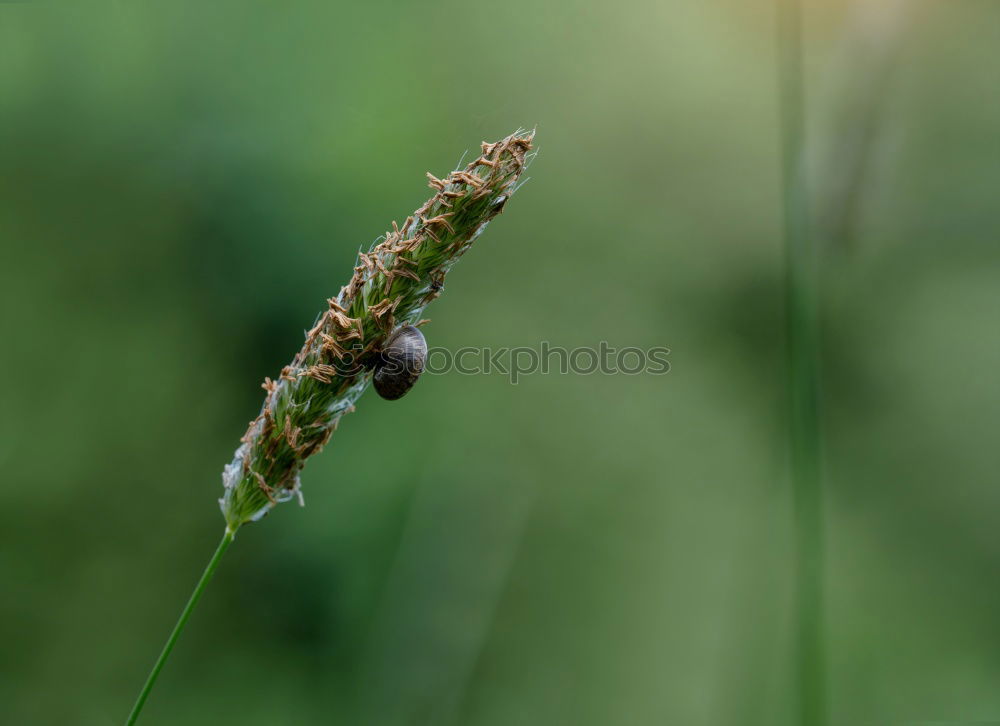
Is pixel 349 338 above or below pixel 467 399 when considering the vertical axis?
below

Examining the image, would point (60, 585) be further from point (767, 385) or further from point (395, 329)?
point (767, 385)

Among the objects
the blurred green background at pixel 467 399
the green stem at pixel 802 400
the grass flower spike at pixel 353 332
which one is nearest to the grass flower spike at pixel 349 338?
the grass flower spike at pixel 353 332

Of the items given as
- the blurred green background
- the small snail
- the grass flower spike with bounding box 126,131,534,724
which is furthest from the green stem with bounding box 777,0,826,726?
the blurred green background

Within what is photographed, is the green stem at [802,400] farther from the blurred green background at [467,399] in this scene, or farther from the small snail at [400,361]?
the blurred green background at [467,399]

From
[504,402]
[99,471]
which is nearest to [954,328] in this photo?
[504,402]

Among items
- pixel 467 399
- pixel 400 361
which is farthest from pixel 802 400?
pixel 467 399

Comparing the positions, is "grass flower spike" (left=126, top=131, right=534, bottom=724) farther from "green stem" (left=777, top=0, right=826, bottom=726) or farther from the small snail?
"green stem" (left=777, top=0, right=826, bottom=726)

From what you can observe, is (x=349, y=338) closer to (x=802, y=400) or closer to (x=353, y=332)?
(x=353, y=332)
